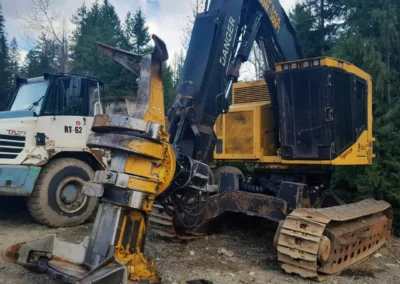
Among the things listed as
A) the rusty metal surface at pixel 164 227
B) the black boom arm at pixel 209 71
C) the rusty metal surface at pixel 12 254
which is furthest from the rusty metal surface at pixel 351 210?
the rusty metal surface at pixel 12 254

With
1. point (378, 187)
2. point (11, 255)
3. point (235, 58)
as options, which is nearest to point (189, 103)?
point (235, 58)

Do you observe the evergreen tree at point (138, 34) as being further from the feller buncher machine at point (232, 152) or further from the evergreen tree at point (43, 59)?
the feller buncher machine at point (232, 152)

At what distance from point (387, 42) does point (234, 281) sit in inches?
219

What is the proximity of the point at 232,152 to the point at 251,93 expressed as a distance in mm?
1058

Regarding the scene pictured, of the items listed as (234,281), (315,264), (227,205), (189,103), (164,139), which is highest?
(189,103)

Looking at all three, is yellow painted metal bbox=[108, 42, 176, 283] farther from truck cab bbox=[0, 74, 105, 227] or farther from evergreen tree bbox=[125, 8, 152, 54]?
evergreen tree bbox=[125, 8, 152, 54]

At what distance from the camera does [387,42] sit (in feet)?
24.7

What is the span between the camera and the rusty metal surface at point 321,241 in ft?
13.9

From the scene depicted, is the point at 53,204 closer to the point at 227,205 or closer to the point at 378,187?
the point at 227,205

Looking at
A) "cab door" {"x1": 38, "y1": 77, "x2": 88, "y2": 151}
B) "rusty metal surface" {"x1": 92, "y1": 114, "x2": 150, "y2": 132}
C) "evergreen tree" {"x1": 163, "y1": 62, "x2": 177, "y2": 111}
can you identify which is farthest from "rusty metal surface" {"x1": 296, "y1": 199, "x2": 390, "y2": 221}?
"evergreen tree" {"x1": 163, "y1": 62, "x2": 177, "y2": 111}

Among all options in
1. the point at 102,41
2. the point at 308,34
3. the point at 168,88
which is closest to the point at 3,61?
the point at 102,41

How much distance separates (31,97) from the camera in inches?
297

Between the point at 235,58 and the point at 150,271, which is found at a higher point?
the point at 235,58

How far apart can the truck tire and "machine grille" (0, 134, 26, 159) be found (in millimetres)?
519
